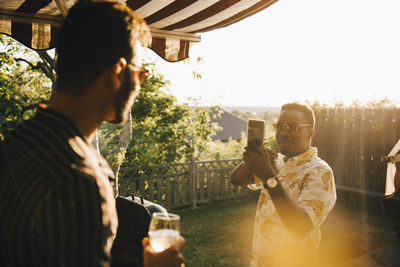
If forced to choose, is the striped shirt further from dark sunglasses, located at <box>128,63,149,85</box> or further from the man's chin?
the man's chin

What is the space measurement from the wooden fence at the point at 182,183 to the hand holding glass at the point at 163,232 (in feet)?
19.2

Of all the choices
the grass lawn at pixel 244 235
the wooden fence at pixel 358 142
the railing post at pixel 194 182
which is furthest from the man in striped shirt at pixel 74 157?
the wooden fence at pixel 358 142

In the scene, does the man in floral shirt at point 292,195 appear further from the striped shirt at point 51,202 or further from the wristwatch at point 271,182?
the striped shirt at point 51,202

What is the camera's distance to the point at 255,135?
2.29 meters

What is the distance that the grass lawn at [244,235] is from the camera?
5.09m

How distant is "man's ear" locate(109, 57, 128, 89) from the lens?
1.12 meters

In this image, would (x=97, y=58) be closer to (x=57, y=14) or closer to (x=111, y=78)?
(x=111, y=78)

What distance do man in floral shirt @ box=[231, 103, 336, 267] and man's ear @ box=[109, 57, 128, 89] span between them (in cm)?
132

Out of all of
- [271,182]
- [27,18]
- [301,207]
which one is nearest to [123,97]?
[271,182]

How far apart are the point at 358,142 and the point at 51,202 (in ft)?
28.9

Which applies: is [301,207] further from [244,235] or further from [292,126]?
[244,235]

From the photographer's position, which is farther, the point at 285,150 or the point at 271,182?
the point at 285,150

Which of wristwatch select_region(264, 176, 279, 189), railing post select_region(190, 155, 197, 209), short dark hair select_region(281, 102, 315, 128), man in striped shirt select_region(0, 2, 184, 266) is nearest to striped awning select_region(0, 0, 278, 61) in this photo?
short dark hair select_region(281, 102, 315, 128)

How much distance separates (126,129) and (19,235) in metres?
4.97
